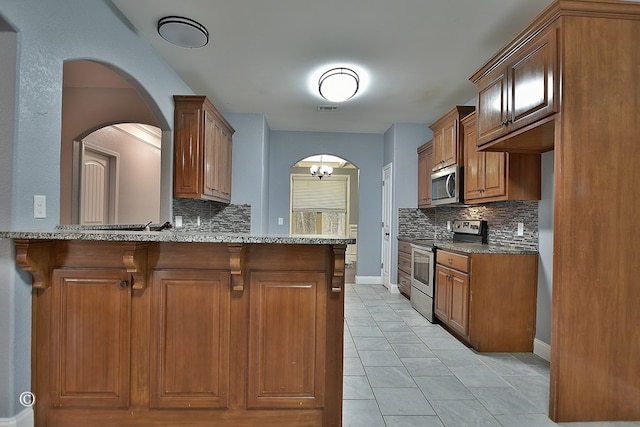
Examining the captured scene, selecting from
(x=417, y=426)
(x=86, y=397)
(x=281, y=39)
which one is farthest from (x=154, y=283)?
(x=281, y=39)

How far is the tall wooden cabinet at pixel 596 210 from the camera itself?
6.47ft

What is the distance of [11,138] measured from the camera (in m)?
1.69

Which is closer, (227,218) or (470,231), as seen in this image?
(470,231)

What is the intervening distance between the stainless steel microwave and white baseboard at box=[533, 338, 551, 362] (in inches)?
64.4

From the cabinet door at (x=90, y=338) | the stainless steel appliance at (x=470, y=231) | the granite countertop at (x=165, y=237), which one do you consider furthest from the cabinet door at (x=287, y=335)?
the stainless steel appliance at (x=470, y=231)

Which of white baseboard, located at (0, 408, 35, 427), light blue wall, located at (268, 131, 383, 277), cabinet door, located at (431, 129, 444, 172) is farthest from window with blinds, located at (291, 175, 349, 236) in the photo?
white baseboard, located at (0, 408, 35, 427)

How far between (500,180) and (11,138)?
11.5ft

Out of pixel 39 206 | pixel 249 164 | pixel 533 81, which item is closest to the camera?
pixel 39 206

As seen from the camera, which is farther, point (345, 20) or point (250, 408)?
point (345, 20)

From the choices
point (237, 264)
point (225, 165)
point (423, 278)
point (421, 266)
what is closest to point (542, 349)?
point (423, 278)

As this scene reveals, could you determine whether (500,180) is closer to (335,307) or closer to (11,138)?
(335,307)

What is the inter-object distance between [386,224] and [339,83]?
112 inches

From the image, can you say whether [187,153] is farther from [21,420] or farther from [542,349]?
[542,349]

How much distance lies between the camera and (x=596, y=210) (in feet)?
6.51
